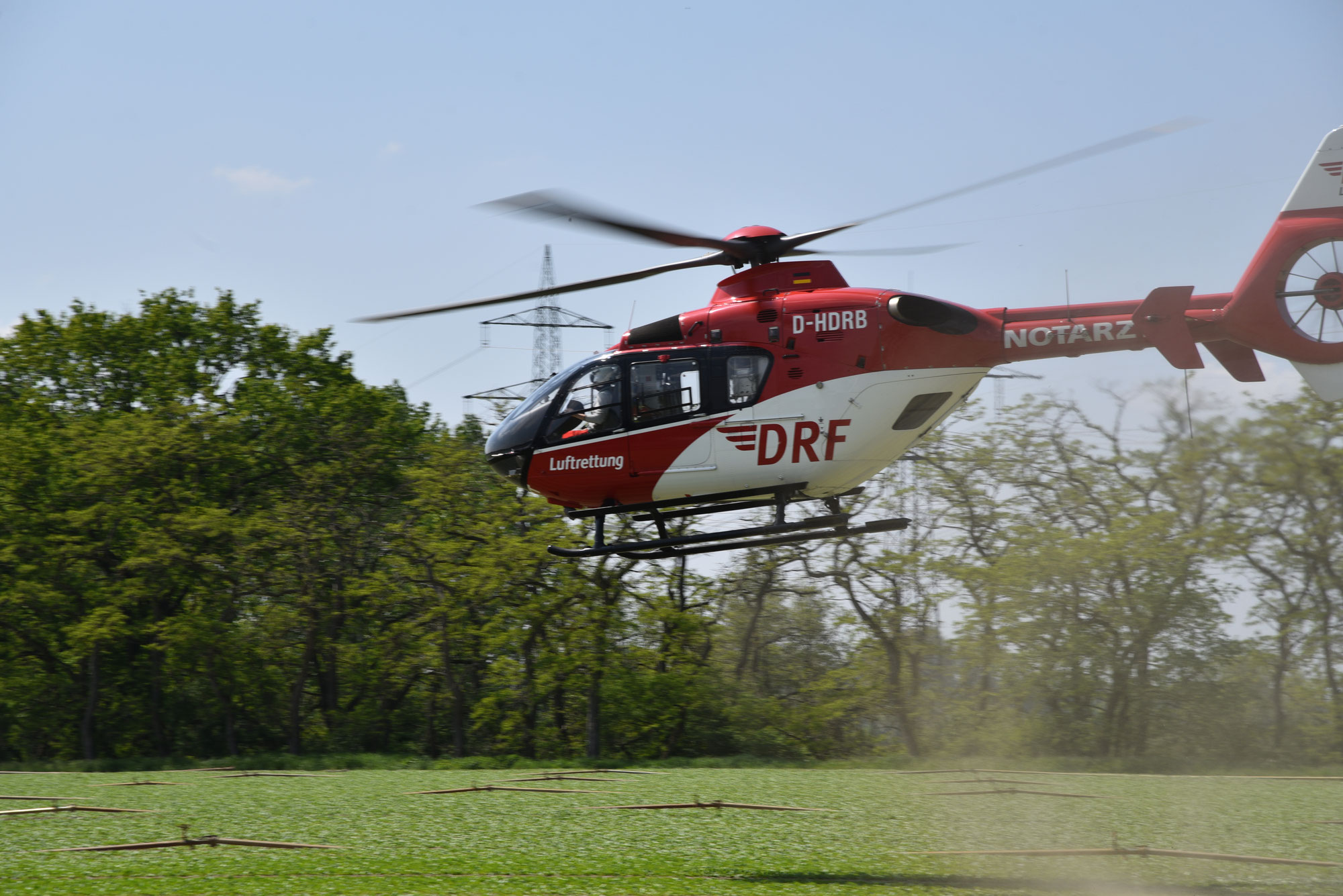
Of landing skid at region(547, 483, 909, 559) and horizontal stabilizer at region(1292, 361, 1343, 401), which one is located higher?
horizontal stabilizer at region(1292, 361, 1343, 401)

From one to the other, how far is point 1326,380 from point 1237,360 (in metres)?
0.93

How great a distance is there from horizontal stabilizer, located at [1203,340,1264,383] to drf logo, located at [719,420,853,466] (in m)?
4.22

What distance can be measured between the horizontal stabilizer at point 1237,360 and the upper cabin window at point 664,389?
19.3 ft

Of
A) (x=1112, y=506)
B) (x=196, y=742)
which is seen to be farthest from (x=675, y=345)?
(x=196, y=742)

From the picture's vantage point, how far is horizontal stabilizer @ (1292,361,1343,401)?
11.4 metres

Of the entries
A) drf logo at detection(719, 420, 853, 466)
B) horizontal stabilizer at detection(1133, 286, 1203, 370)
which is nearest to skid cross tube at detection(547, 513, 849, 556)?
drf logo at detection(719, 420, 853, 466)

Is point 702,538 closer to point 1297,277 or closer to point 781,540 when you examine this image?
point 781,540

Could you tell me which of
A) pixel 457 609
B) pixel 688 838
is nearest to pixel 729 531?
pixel 688 838

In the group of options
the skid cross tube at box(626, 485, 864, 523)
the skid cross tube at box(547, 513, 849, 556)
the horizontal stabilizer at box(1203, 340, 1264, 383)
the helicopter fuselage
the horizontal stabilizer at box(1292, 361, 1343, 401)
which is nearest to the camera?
the horizontal stabilizer at box(1292, 361, 1343, 401)

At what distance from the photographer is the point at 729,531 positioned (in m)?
12.7

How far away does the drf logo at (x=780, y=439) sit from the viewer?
12539 millimetres

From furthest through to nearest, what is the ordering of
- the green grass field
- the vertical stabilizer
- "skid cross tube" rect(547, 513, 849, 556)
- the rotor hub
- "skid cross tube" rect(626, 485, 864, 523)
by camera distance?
"skid cross tube" rect(626, 485, 864, 523)
"skid cross tube" rect(547, 513, 849, 556)
the vertical stabilizer
the rotor hub
the green grass field

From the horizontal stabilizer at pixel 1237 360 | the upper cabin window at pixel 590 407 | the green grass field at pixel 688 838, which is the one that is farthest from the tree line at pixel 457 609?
the upper cabin window at pixel 590 407

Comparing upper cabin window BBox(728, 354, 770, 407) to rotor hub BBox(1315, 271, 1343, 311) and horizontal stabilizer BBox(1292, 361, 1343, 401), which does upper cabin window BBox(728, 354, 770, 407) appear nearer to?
horizontal stabilizer BBox(1292, 361, 1343, 401)
